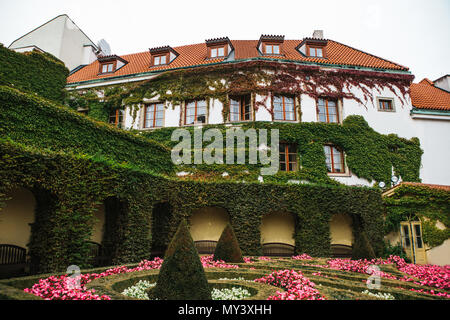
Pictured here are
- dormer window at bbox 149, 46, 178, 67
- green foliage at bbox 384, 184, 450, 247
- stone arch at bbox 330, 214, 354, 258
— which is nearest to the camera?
green foliage at bbox 384, 184, 450, 247

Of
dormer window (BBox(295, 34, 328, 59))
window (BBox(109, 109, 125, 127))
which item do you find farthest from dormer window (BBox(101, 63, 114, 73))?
dormer window (BBox(295, 34, 328, 59))

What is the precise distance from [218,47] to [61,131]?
13.5m

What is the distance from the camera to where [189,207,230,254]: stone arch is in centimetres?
1612

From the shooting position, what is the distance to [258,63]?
732 inches

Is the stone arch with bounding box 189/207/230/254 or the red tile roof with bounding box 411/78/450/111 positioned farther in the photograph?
the red tile roof with bounding box 411/78/450/111

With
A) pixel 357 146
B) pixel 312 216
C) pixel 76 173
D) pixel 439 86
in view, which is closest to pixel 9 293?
pixel 76 173

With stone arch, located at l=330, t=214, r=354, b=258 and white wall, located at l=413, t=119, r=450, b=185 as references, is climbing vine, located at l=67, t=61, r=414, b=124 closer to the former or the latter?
white wall, located at l=413, t=119, r=450, b=185

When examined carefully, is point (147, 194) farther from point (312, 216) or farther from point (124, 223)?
point (312, 216)

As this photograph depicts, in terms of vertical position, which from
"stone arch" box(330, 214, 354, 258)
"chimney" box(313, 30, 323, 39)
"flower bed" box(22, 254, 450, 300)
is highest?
"chimney" box(313, 30, 323, 39)

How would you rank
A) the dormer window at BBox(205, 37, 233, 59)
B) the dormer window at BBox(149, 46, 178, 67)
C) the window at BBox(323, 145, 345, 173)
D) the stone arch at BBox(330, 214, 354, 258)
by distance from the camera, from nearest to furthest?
1. the stone arch at BBox(330, 214, 354, 258)
2. the window at BBox(323, 145, 345, 173)
3. the dormer window at BBox(205, 37, 233, 59)
4. the dormer window at BBox(149, 46, 178, 67)

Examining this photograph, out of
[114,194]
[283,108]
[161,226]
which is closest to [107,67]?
[283,108]

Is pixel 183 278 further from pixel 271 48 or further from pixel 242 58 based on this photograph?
pixel 271 48

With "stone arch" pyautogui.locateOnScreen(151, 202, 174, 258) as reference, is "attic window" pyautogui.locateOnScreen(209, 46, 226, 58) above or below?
above
